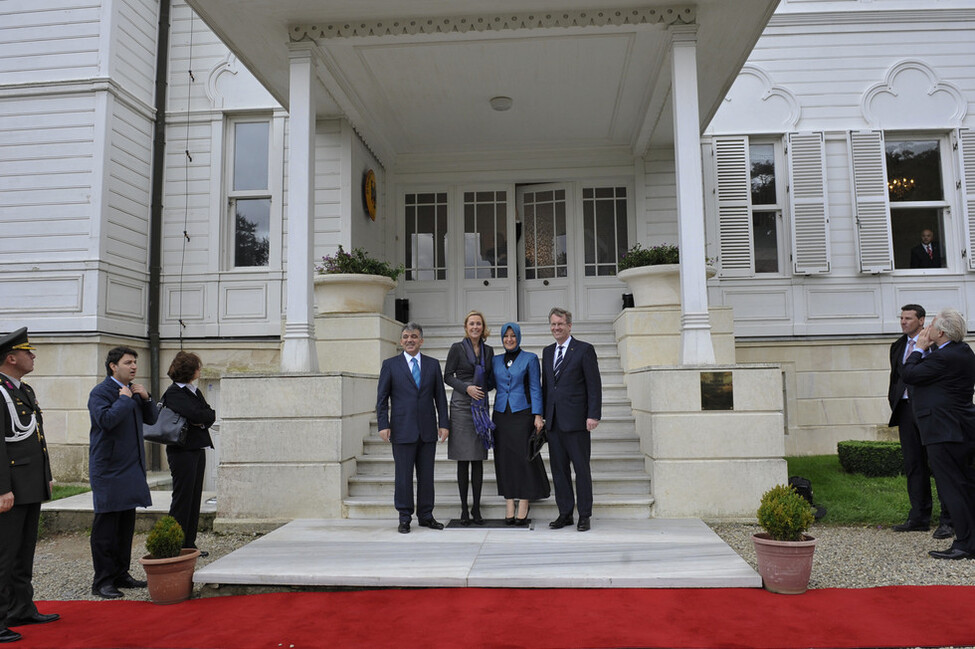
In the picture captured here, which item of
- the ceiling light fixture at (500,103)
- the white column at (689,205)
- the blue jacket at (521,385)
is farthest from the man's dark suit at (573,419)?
the ceiling light fixture at (500,103)

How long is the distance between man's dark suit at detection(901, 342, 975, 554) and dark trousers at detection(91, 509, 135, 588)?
18.2ft

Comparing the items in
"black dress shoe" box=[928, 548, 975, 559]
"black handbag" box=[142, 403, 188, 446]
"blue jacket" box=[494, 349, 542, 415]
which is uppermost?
"blue jacket" box=[494, 349, 542, 415]

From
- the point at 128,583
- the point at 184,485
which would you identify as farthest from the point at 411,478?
the point at 128,583

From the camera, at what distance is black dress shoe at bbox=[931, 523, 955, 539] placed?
5.51 metres

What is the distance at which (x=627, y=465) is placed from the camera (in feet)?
21.3

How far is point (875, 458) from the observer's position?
7645 millimetres

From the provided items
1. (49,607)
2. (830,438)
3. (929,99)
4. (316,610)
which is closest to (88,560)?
(49,607)

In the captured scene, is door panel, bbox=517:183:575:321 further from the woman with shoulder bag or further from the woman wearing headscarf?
the woman with shoulder bag

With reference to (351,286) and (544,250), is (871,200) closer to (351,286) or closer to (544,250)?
(544,250)

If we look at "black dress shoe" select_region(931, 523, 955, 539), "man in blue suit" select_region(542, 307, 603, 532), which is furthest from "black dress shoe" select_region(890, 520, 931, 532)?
"man in blue suit" select_region(542, 307, 603, 532)

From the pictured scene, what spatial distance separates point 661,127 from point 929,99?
161 inches

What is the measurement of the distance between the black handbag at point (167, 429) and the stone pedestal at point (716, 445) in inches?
144

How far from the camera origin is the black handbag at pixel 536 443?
219 inches

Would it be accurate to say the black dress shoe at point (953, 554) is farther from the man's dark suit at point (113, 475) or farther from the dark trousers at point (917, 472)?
the man's dark suit at point (113, 475)
